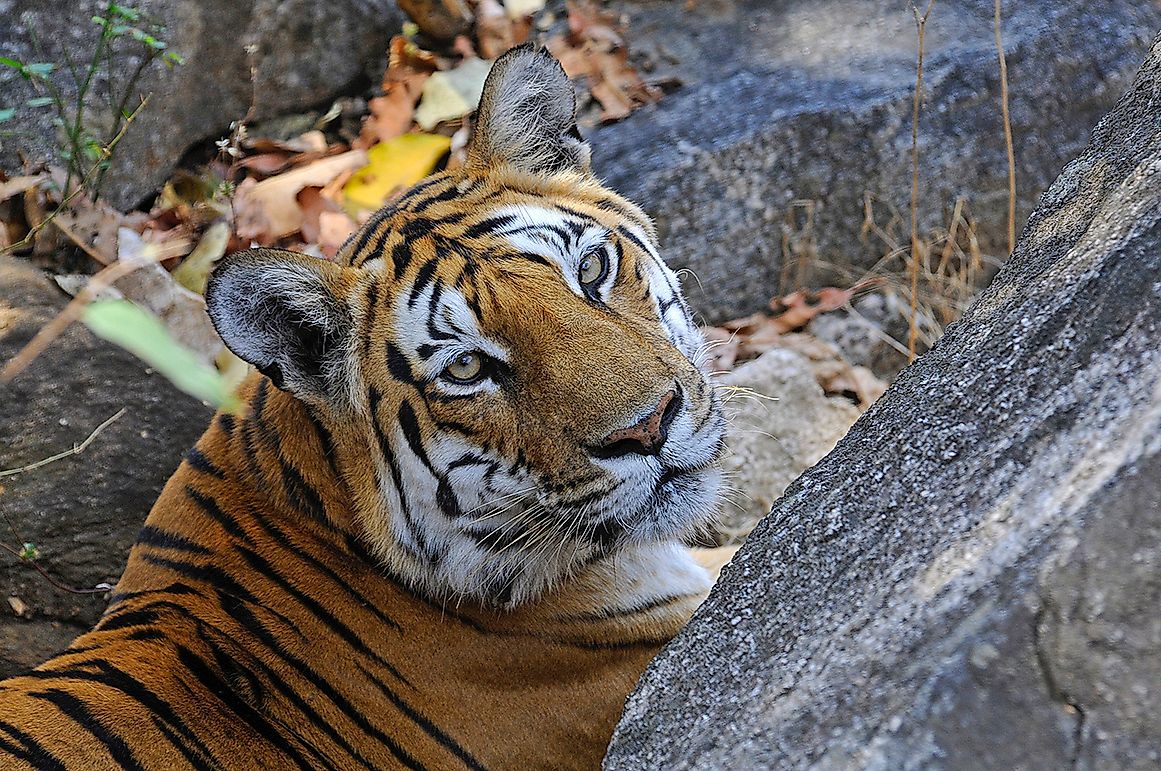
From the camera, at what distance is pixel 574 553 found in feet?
7.78

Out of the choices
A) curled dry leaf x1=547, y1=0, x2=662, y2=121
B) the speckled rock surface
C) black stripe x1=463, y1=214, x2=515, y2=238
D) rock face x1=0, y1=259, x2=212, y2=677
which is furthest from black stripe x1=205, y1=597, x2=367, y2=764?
curled dry leaf x1=547, y1=0, x2=662, y2=121

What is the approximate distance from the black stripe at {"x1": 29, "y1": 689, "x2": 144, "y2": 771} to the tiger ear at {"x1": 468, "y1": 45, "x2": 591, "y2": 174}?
139cm

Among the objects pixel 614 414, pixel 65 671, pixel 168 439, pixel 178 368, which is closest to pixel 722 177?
pixel 168 439

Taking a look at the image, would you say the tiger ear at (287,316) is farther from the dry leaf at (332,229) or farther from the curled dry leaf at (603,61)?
the curled dry leaf at (603,61)

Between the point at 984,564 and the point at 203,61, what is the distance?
4176mm

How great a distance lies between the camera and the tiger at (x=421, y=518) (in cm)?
217

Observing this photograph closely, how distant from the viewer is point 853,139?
448 centimetres

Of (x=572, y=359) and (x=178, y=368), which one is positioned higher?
(x=178, y=368)

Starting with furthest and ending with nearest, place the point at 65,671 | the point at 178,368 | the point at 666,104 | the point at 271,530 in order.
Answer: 1. the point at 666,104
2. the point at 271,530
3. the point at 65,671
4. the point at 178,368

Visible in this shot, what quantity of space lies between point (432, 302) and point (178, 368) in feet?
5.38

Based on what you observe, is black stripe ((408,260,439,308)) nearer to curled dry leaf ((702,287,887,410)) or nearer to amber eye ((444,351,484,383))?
amber eye ((444,351,484,383))

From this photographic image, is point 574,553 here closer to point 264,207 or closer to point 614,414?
point 614,414

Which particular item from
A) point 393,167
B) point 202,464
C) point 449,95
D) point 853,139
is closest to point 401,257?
point 202,464

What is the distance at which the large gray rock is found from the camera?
445 centimetres
